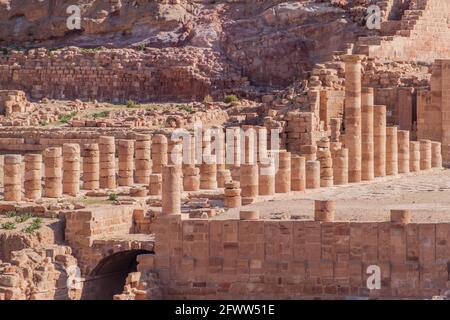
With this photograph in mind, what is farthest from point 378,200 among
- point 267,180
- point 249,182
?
point 267,180

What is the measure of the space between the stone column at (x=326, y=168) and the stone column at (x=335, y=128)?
17.3ft

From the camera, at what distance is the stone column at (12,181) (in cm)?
5541

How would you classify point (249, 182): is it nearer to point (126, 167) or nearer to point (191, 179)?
point (191, 179)

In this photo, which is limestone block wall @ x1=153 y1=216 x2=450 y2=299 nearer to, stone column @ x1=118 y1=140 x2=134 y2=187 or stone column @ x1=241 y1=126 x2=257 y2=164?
stone column @ x1=118 y1=140 x2=134 y2=187

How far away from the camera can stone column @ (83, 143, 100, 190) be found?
58312 millimetres

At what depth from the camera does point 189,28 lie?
260 feet

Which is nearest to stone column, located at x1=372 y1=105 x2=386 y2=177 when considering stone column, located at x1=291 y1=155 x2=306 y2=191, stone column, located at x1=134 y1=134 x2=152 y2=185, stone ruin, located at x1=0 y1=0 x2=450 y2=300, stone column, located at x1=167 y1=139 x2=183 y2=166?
stone ruin, located at x1=0 y1=0 x2=450 y2=300

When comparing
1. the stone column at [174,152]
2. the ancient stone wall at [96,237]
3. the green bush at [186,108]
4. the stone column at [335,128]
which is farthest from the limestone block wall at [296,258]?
the green bush at [186,108]

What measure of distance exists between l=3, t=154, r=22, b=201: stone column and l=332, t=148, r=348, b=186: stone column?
9.66 metres

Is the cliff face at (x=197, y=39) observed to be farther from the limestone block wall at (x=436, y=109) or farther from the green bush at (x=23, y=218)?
the green bush at (x=23, y=218)

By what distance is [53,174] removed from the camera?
56.7 m

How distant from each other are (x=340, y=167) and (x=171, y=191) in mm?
12313

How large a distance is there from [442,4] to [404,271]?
2963cm

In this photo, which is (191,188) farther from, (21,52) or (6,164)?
(21,52)
